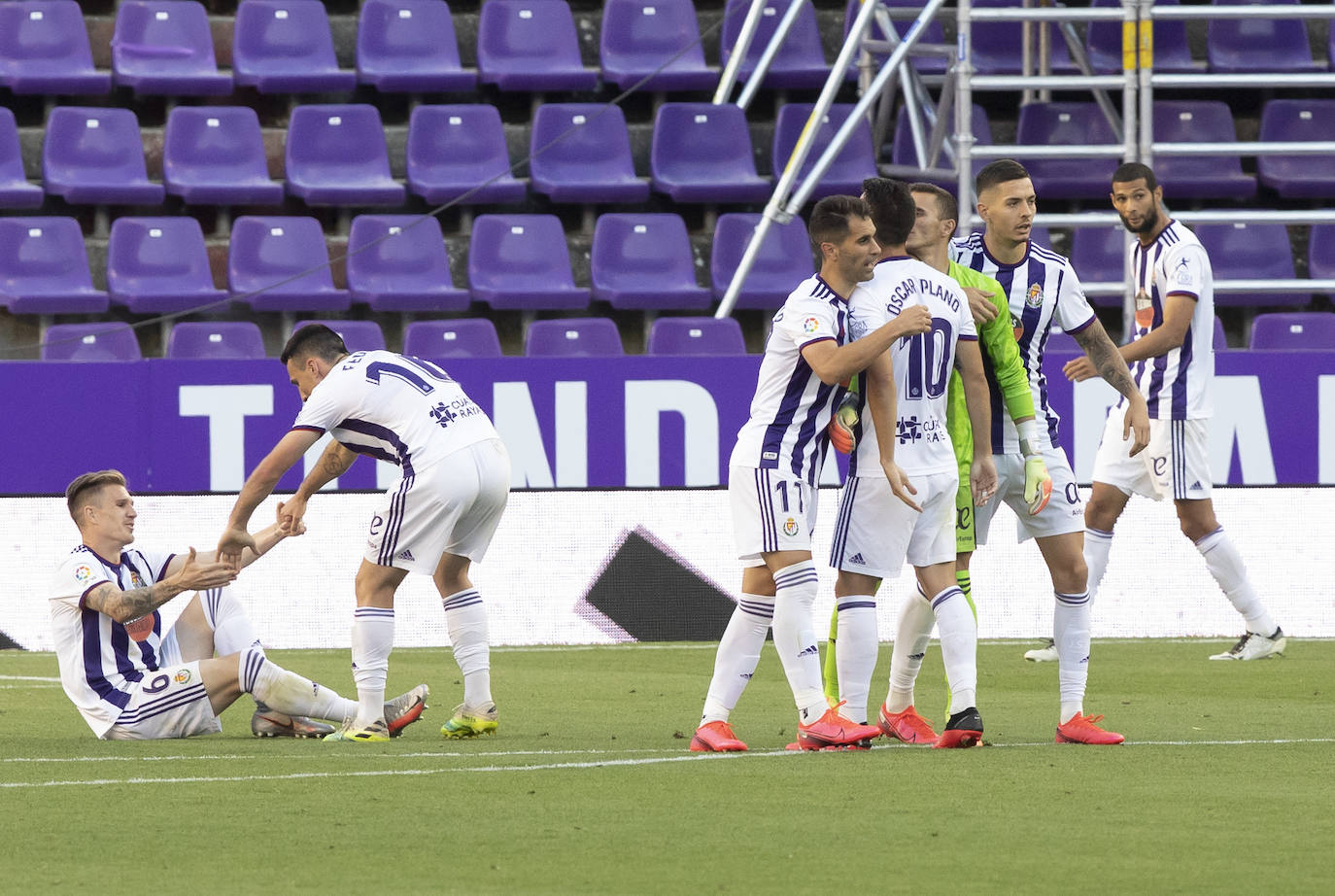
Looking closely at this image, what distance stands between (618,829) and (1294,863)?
158 centimetres

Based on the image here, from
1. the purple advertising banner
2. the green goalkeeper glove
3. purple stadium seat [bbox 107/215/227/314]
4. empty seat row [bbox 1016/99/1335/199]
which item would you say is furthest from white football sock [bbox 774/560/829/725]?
empty seat row [bbox 1016/99/1335/199]

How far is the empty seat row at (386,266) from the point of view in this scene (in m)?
13.5

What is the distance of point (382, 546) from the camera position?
704 centimetres

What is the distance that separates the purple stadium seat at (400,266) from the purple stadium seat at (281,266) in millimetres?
197

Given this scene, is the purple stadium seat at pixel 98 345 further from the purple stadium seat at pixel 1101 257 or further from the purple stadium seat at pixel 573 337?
the purple stadium seat at pixel 1101 257

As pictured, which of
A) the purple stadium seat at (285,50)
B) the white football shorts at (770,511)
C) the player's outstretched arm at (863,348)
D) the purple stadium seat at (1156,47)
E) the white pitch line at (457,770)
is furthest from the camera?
the purple stadium seat at (1156,47)

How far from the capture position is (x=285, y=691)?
23.3ft

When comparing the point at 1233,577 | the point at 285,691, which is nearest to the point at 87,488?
the point at 285,691

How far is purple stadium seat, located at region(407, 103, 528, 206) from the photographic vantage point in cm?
1441

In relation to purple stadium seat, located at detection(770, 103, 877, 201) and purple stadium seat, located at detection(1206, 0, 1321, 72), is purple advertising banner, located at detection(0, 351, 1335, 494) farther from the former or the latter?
purple stadium seat, located at detection(1206, 0, 1321, 72)

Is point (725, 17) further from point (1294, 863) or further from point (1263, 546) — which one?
point (1294, 863)

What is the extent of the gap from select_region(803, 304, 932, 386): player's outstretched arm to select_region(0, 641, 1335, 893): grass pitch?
119cm

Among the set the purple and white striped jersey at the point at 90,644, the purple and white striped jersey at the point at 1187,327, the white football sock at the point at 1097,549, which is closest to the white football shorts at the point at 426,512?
the purple and white striped jersey at the point at 90,644

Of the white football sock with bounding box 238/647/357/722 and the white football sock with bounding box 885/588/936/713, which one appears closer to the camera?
the white football sock with bounding box 885/588/936/713
